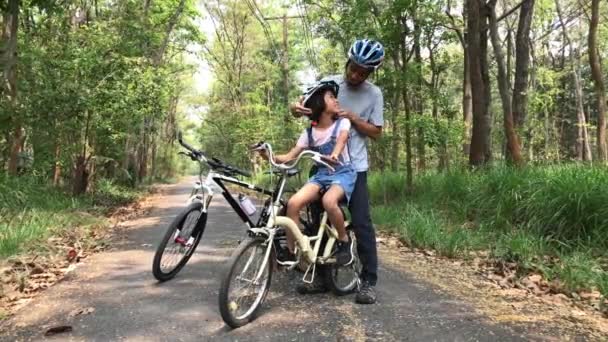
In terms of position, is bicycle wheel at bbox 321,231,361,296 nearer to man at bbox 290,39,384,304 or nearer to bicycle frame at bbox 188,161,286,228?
man at bbox 290,39,384,304

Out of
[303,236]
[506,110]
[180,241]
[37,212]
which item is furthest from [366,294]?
[506,110]

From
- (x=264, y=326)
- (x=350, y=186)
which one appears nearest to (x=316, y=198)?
(x=350, y=186)

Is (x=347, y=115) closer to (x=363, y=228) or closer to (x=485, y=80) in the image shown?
(x=363, y=228)

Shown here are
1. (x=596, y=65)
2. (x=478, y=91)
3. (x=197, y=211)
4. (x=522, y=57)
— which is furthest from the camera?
(x=596, y=65)

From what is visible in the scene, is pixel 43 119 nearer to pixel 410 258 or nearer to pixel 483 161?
pixel 410 258

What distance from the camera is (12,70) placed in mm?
10883

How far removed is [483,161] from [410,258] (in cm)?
469

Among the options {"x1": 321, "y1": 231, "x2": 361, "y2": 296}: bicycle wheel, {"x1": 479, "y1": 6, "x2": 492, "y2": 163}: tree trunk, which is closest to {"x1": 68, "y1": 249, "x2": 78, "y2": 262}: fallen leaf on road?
{"x1": 321, "y1": 231, "x2": 361, "y2": 296}: bicycle wheel

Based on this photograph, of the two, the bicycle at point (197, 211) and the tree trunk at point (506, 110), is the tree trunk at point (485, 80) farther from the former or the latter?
the bicycle at point (197, 211)

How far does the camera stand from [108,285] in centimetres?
534

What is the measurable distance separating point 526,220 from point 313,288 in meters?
3.87

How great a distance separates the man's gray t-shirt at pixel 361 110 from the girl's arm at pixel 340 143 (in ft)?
1.03

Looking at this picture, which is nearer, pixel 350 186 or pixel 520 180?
pixel 350 186

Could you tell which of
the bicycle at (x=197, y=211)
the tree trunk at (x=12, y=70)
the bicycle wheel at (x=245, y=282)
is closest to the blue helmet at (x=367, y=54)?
the bicycle at (x=197, y=211)
